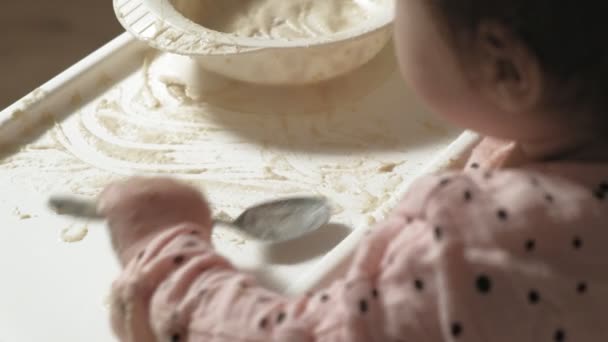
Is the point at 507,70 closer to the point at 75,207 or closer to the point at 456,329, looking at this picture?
the point at 456,329

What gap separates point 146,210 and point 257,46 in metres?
0.22

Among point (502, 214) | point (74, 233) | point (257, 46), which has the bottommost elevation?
point (74, 233)

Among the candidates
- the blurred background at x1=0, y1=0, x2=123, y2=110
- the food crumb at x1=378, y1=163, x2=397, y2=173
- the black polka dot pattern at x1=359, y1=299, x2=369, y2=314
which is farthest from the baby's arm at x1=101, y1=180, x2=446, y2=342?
the blurred background at x1=0, y1=0, x2=123, y2=110

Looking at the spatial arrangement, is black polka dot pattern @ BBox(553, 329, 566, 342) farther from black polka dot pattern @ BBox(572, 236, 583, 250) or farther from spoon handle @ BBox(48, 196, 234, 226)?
spoon handle @ BBox(48, 196, 234, 226)

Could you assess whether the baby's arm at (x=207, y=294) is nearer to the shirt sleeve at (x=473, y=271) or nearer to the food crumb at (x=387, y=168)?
the shirt sleeve at (x=473, y=271)

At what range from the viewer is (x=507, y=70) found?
39cm

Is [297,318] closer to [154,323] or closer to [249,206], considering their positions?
[154,323]

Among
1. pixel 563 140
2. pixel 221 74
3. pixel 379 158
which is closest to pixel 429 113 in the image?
pixel 379 158

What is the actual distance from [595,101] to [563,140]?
0.03m

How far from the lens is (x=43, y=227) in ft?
2.02

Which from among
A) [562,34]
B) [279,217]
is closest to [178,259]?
[279,217]

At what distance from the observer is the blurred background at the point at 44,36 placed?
47.1 inches

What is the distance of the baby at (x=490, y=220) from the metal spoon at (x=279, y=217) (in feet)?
0.48

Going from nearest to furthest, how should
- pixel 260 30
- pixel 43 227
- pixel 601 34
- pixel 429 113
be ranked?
pixel 601 34 < pixel 43 227 < pixel 429 113 < pixel 260 30
